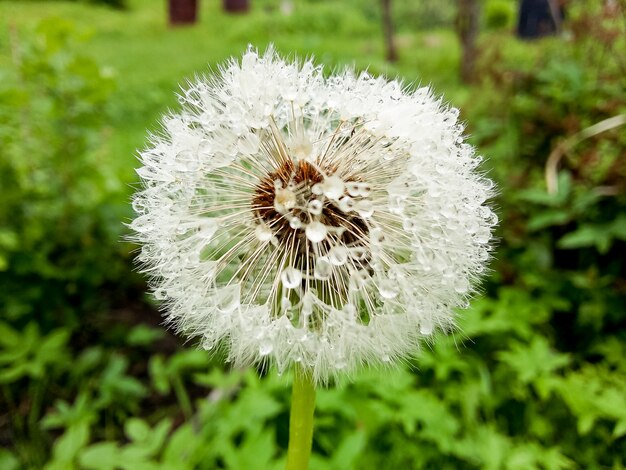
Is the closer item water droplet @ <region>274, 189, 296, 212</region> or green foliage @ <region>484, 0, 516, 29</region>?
water droplet @ <region>274, 189, 296, 212</region>

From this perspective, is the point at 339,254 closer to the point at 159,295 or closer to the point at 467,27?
the point at 159,295

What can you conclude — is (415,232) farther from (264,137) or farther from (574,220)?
(574,220)

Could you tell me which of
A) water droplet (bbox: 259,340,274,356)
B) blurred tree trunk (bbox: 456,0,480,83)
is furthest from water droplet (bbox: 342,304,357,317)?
blurred tree trunk (bbox: 456,0,480,83)

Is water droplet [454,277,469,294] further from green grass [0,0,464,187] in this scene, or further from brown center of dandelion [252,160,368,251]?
green grass [0,0,464,187]

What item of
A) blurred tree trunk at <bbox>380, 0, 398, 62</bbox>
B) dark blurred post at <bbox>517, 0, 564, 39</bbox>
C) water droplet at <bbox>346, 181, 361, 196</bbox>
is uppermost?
dark blurred post at <bbox>517, 0, 564, 39</bbox>

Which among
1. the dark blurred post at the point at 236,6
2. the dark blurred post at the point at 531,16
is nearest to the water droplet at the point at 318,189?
the dark blurred post at the point at 531,16

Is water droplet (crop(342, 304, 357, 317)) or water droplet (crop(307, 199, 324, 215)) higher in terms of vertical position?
water droplet (crop(307, 199, 324, 215))

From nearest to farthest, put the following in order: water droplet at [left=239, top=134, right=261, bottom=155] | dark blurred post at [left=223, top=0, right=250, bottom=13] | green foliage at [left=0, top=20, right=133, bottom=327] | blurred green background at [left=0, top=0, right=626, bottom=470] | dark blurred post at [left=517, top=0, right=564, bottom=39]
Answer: water droplet at [left=239, top=134, right=261, bottom=155], blurred green background at [left=0, top=0, right=626, bottom=470], green foliage at [left=0, top=20, right=133, bottom=327], dark blurred post at [left=517, top=0, right=564, bottom=39], dark blurred post at [left=223, top=0, right=250, bottom=13]

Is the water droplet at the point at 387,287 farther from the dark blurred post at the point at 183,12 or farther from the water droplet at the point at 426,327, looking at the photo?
the dark blurred post at the point at 183,12
